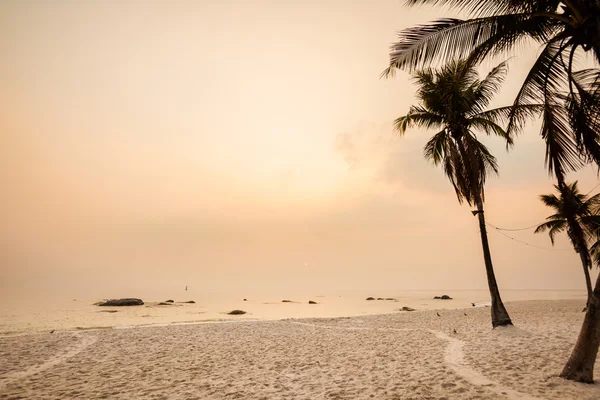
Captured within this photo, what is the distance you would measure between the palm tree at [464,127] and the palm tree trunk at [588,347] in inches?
324

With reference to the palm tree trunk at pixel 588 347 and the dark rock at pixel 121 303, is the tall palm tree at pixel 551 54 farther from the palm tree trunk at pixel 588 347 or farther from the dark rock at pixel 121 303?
the dark rock at pixel 121 303

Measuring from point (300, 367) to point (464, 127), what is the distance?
43.8 ft

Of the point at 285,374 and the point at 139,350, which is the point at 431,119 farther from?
the point at 139,350

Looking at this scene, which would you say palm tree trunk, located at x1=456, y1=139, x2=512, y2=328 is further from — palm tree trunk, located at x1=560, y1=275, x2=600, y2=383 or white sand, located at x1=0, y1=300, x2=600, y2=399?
palm tree trunk, located at x1=560, y1=275, x2=600, y2=383

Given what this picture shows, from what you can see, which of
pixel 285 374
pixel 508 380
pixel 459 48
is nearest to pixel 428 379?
pixel 508 380

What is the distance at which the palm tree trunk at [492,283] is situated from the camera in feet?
43.5

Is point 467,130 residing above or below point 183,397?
above

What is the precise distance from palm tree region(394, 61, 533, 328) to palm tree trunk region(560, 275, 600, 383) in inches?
324

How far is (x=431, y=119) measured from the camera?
1584cm

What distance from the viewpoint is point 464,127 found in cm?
1455

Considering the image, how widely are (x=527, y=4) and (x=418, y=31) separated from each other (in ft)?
7.37

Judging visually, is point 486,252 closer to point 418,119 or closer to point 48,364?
point 418,119

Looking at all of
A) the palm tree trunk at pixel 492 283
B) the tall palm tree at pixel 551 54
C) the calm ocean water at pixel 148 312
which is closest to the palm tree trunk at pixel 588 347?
the tall palm tree at pixel 551 54

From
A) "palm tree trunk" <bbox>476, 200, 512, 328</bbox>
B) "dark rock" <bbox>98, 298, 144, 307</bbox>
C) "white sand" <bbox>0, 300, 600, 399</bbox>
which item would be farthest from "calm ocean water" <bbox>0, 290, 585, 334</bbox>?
"palm tree trunk" <bbox>476, 200, 512, 328</bbox>
